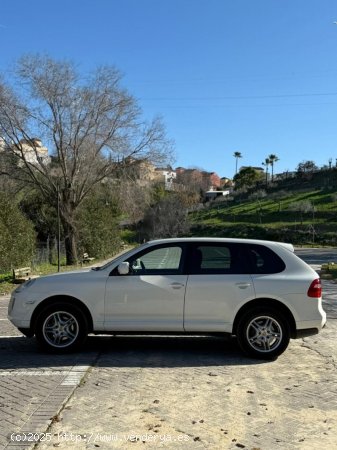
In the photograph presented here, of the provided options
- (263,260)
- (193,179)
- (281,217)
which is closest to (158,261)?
(263,260)

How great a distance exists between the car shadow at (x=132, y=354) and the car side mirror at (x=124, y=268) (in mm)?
1165

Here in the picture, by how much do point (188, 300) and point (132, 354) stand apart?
1.14 meters

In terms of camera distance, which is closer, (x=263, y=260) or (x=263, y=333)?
(x=263, y=333)

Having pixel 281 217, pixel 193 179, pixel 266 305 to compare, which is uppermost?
pixel 193 179

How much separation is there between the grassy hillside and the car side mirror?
52.6 m

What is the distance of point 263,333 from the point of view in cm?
704

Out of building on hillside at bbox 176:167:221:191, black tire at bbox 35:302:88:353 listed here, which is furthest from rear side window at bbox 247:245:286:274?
building on hillside at bbox 176:167:221:191

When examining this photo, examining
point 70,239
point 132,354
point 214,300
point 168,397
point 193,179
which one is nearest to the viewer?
point 168,397

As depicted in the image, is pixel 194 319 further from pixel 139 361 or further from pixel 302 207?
pixel 302 207

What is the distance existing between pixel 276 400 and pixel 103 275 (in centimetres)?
290

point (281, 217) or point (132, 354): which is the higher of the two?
point (281, 217)

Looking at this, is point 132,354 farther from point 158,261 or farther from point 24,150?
point 24,150

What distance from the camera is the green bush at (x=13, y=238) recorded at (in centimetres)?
2264

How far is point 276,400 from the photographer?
546 centimetres
